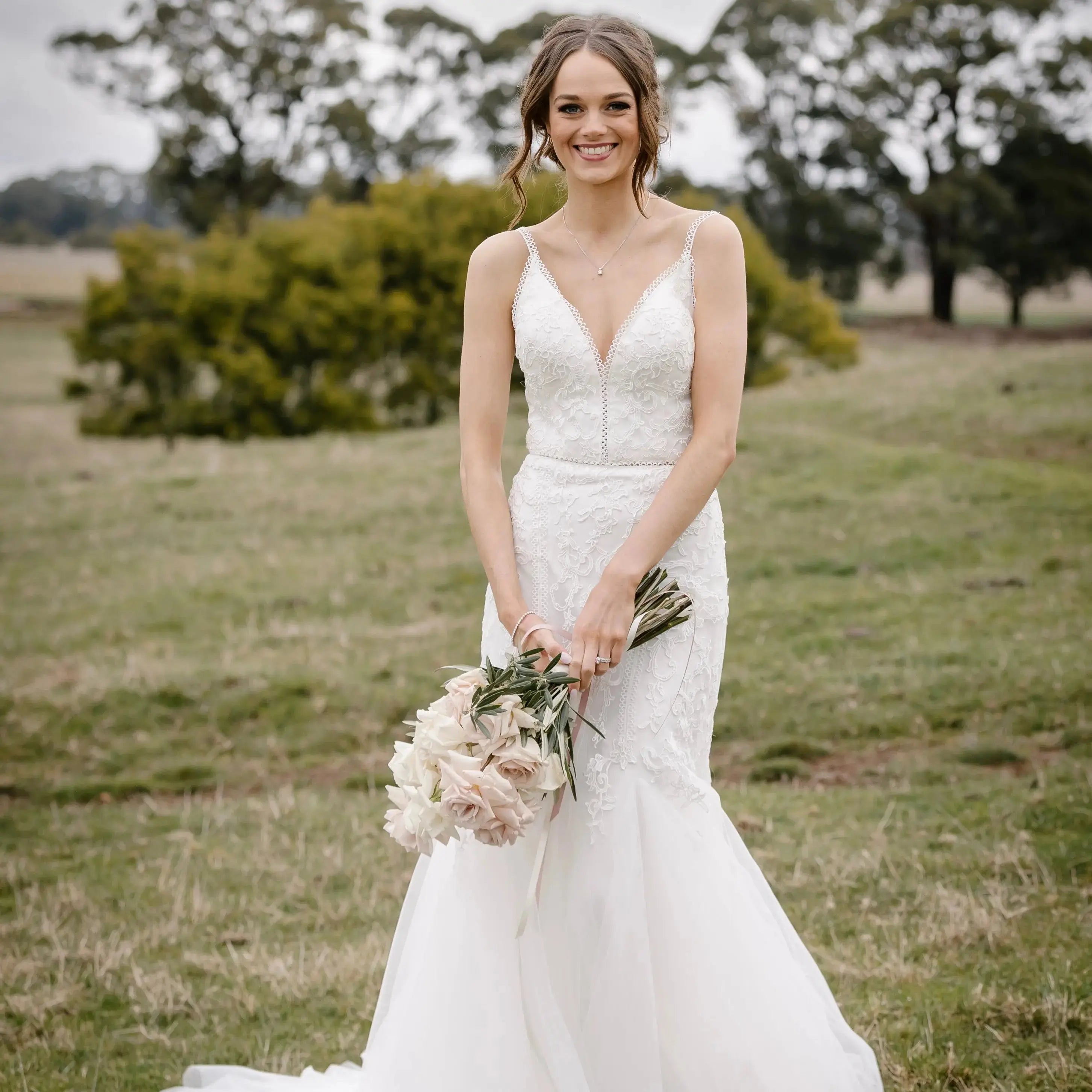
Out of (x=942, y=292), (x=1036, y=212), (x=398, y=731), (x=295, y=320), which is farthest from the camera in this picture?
(x=942, y=292)

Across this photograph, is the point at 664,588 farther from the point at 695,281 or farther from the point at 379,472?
the point at 379,472

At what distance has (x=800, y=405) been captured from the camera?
781 inches

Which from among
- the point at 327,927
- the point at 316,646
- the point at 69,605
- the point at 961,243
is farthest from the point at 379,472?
the point at 961,243

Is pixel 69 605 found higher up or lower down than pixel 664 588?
lower down

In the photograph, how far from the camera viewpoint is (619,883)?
331cm

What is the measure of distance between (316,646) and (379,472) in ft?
21.2

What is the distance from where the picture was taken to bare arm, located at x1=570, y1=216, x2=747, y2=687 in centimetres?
329

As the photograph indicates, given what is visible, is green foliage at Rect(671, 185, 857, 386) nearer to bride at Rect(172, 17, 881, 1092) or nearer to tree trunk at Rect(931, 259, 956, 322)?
tree trunk at Rect(931, 259, 956, 322)

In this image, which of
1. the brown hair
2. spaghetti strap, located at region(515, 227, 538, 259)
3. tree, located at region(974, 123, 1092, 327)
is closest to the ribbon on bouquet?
spaghetti strap, located at region(515, 227, 538, 259)

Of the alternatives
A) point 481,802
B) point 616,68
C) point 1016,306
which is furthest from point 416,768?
point 1016,306

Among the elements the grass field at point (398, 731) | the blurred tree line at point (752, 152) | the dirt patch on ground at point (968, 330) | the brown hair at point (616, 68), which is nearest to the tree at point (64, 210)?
the blurred tree line at point (752, 152)

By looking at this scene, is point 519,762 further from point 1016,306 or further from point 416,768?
point 1016,306

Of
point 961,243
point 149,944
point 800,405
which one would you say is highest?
point 961,243

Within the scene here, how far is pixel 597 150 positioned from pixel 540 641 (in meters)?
1.28
